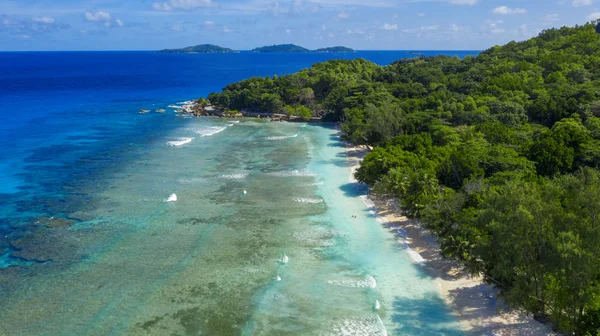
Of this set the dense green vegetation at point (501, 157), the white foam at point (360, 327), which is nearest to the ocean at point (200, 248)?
the white foam at point (360, 327)

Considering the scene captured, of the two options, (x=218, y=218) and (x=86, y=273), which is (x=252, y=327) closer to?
(x=86, y=273)

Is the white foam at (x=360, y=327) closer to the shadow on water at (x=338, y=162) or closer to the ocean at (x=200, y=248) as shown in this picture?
the ocean at (x=200, y=248)

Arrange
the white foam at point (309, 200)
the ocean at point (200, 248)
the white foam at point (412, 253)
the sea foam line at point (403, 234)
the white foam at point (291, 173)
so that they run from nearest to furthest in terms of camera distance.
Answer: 1. the ocean at point (200, 248)
2. the white foam at point (412, 253)
3. the sea foam line at point (403, 234)
4. the white foam at point (309, 200)
5. the white foam at point (291, 173)

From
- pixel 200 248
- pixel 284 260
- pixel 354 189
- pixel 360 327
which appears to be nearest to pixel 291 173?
pixel 354 189

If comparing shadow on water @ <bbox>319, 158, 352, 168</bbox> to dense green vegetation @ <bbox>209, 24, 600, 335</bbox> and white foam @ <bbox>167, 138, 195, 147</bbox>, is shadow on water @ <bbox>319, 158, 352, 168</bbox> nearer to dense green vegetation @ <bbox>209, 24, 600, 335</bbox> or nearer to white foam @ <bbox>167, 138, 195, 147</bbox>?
dense green vegetation @ <bbox>209, 24, 600, 335</bbox>

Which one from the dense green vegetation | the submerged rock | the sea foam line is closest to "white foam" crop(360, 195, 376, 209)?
the sea foam line

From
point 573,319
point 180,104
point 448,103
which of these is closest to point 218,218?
point 573,319

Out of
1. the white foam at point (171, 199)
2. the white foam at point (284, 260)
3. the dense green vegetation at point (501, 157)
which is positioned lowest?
the white foam at point (284, 260)
